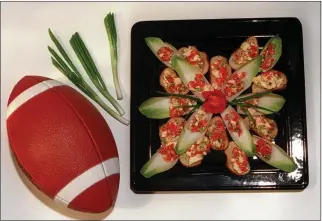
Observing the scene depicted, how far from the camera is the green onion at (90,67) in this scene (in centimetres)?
156

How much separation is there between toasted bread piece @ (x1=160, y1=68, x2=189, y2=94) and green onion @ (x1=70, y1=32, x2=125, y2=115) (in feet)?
0.52

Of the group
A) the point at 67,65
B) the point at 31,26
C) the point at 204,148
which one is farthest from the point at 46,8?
the point at 204,148

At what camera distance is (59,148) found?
52.7 inches

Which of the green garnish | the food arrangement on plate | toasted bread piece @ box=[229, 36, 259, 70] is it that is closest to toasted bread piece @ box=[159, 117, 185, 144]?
the food arrangement on plate

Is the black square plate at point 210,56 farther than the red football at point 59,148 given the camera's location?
Yes

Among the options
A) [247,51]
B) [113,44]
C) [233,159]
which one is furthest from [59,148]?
[247,51]

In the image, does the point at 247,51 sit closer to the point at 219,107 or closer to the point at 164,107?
the point at 219,107

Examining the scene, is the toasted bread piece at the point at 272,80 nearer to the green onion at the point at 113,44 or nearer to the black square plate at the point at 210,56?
the black square plate at the point at 210,56

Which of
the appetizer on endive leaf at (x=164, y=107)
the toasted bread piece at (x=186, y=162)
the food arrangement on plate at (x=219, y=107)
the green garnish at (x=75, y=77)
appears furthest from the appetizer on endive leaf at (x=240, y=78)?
the green garnish at (x=75, y=77)

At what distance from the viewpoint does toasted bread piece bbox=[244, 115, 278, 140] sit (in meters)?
1.49

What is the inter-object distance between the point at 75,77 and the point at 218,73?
16.9 inches

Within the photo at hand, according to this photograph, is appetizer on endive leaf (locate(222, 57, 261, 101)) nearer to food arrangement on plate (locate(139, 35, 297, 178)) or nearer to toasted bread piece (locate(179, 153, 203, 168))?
food arrangement on plate (locate(139, 35, 297, 178))

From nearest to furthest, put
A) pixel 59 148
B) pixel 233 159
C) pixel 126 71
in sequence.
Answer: pixel 59 148 < pixel 233 159 < pixel 126 71

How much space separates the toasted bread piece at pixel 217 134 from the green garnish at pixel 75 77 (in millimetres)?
257
